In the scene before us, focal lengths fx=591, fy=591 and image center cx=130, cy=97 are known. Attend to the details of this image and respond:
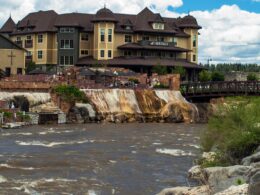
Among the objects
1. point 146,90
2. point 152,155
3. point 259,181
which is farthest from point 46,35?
point 259,181

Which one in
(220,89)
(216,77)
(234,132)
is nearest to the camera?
(234,132)

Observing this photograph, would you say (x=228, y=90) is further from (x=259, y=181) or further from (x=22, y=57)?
(x=259, y=181)

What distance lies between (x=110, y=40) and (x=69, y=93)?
38.4 meters

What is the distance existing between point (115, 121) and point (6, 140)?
26.6 meters

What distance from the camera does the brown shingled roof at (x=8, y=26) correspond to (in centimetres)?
11819

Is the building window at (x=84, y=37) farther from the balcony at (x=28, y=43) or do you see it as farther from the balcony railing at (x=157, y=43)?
the balcony at (x=28, y=43)

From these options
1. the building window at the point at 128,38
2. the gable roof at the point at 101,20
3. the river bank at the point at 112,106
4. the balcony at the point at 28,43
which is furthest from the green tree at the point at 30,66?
the river bank at the point at 112,106

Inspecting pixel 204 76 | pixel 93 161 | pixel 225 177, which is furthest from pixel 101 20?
pixel 225 177

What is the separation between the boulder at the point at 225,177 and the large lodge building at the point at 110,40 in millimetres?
80751

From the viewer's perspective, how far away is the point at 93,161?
33750 mm

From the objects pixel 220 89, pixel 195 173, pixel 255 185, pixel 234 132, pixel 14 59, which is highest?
pixel 14 59

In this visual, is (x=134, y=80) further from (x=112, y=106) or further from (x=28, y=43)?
(x=28, y=43)

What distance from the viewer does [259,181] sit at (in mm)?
13570

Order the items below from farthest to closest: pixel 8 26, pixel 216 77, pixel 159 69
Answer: pixel 8 26 < pixel 216 77 < pixel 159 69
